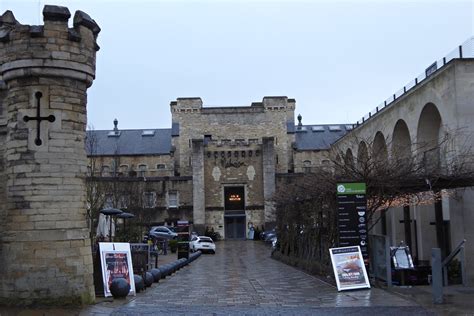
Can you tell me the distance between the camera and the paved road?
11789 mm

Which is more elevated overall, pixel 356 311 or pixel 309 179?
pixel 309 179

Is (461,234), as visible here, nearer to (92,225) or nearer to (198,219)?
(92,225)

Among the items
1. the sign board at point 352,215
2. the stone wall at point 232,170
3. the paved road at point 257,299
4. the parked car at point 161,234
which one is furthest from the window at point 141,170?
the sign board at point 352,215

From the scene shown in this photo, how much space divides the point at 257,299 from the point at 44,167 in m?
5.95

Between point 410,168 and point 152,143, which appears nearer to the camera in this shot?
point 410,168

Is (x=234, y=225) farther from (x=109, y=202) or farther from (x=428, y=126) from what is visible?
(x=428, y=126)

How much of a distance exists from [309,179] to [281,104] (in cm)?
4565

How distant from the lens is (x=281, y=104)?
6719cm

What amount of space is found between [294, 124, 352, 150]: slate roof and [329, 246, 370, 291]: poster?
172ft

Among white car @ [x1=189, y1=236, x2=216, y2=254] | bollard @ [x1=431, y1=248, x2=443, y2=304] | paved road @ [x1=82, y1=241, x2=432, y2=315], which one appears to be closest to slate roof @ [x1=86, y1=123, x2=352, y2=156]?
white car @ [x1=189, y1=236, x2=216, y2=254]

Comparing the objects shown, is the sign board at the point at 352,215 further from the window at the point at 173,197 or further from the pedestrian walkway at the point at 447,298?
the window at the point at 173,197

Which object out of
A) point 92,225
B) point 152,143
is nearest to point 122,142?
point 152,143

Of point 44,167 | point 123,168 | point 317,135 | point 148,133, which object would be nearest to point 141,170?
point 123,168

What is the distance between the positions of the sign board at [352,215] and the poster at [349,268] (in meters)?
0.63
